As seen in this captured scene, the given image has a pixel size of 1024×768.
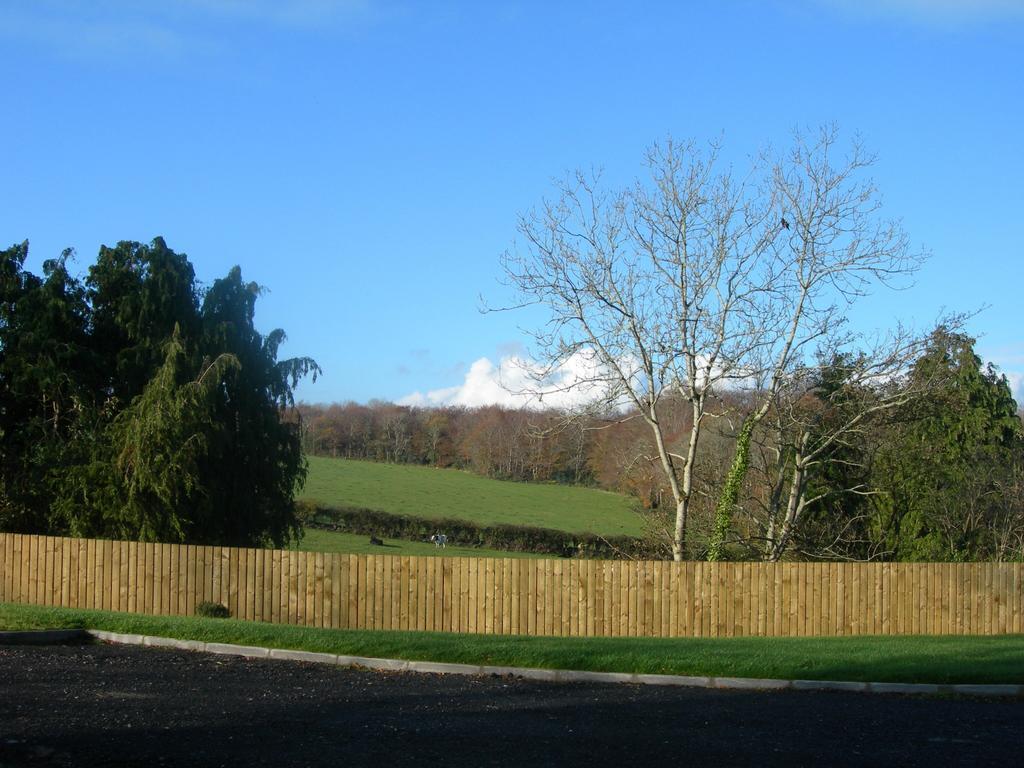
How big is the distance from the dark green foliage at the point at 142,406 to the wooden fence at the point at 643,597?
6.79 meters

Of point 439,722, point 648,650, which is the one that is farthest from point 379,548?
point 439,722

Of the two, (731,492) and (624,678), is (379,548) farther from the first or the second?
(624,678)

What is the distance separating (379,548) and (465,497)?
13.2m

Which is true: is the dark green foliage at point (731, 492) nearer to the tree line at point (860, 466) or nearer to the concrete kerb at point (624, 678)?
the tree line at point (860, 466)

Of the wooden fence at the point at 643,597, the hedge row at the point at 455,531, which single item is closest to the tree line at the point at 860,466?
the wooden fence at the point at 643,597

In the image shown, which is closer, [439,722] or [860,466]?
[439,722]

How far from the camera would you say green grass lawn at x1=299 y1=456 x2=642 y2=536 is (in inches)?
1998

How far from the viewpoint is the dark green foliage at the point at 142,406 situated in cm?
2570

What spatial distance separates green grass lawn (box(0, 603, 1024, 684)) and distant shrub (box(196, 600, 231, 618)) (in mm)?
3194

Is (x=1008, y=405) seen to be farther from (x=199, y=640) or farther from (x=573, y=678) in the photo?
(x=199, y=640)

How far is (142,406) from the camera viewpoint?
2595 centimetres

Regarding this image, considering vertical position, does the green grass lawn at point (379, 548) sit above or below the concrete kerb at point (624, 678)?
below

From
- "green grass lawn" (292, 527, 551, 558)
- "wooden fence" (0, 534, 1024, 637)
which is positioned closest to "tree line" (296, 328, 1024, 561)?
"wooden fence" (0, 534, 1024, 637)

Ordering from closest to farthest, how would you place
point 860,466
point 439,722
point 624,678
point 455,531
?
1. point 439,722
2. point 624,678
3. point 860,466
4. point 455,531
